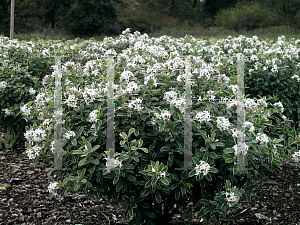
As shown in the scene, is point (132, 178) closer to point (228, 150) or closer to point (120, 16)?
point (228, 150)

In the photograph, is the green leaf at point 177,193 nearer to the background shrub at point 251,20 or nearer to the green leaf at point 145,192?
the green leaf at point 145,192

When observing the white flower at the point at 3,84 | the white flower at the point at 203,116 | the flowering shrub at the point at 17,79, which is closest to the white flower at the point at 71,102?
the white flower at the point at 203,116

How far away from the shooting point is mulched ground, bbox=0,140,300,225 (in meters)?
2.78

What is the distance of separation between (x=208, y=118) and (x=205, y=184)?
1.56 feet

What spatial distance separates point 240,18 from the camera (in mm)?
16125

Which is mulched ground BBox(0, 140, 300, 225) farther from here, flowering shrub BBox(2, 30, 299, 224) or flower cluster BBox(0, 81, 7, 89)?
flower cluster BBox(0, 81, 7, 89)

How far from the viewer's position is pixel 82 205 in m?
3.05

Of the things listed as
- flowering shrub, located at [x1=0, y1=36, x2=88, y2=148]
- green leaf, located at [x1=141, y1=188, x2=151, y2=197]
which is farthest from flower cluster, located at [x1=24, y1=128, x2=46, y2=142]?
flowering shrub, located at [x1=0, y1=36, x2=88, y2=148]

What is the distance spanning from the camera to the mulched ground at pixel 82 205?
110 inches

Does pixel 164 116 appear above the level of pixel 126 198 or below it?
above

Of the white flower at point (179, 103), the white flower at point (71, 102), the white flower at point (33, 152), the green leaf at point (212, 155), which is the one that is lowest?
the white flower at point (33, 152)

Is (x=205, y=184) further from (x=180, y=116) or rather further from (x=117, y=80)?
(x=117, y=80)

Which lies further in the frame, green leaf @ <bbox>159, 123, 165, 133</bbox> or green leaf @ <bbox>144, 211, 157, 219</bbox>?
green leaf @ <bbox>144, 211, 157, 219</bbox>

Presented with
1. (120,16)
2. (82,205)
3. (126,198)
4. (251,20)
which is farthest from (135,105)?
(120,16)
